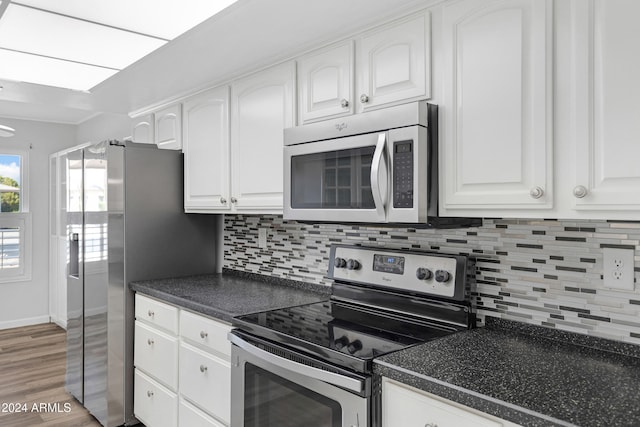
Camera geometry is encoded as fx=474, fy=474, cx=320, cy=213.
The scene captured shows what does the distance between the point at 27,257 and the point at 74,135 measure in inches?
55.8

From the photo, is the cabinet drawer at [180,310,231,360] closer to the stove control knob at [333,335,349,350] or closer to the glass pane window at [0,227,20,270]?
the stove control knob at [333,335,349,350]

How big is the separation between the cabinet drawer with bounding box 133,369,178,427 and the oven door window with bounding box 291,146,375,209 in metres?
1.29

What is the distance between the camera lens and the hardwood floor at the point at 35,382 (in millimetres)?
2939

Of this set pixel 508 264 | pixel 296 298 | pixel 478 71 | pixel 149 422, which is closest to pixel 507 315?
pixel 508 264

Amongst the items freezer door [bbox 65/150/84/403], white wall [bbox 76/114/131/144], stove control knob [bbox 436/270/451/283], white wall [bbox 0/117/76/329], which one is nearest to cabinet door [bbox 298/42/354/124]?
stove control knob [bbox 436/270/451/283]

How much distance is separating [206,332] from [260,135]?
99 centimetres

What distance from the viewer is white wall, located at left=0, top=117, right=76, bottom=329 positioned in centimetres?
495

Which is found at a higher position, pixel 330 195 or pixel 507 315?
pixel 330 195

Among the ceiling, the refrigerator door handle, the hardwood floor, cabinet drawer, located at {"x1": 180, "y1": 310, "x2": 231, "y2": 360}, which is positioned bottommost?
the hardwood floor

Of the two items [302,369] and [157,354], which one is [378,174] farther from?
[157,354]

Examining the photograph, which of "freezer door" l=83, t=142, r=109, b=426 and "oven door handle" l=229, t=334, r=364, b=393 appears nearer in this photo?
"oven door handle" l=229, t=334, r=364, b=393

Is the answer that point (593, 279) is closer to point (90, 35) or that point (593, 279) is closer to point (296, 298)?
point (296, 298)

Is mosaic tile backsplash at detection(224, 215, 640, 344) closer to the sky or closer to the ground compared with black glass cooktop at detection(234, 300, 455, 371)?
closer to the sky

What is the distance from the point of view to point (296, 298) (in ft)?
7.80
